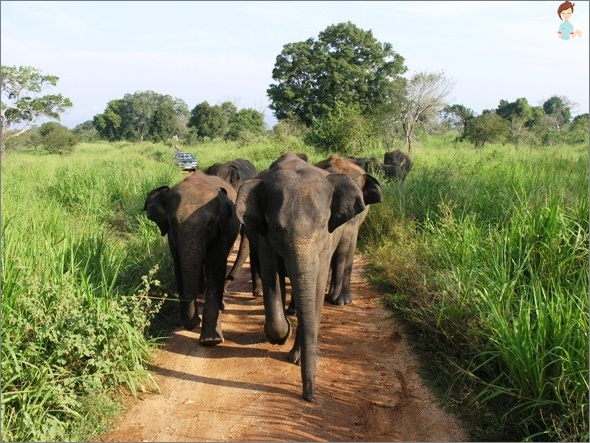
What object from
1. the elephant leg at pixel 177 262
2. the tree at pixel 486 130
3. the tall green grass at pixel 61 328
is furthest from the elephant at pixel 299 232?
the tree at pixel 486 130

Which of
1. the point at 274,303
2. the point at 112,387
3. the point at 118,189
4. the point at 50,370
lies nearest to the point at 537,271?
the point at 274,303

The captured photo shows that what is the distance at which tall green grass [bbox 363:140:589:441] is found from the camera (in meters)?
3.69

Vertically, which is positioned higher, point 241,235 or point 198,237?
Answer: point 198,237

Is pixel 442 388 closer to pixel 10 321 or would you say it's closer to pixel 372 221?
pixel 10 321

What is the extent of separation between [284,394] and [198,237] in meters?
1.62

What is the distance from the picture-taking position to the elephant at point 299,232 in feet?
14.1

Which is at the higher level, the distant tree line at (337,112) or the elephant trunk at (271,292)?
the distant tree line at (337,112)

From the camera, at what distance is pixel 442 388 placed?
4484mm

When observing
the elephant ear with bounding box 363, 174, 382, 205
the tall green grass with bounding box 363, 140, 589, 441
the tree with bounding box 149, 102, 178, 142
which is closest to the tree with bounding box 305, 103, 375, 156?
the tall green grass with bounding box 363, 140, 589, 441

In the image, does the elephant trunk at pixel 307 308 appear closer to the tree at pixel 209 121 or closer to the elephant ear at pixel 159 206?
the elephant ear at pixel 159 206

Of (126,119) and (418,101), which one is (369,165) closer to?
(418,101)

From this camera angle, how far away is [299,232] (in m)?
4.27

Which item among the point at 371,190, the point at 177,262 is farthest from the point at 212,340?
the point at 371,190

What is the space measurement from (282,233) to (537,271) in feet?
8.13
